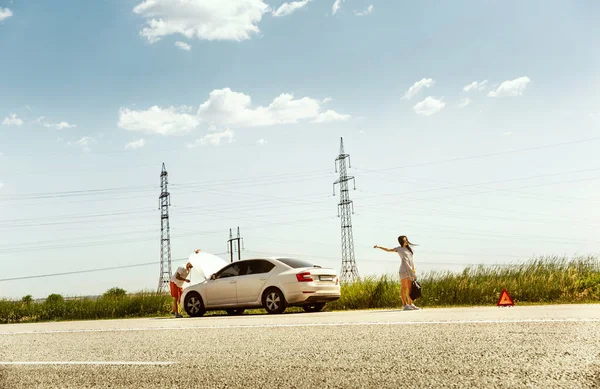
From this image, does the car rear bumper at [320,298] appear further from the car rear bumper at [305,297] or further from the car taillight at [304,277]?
the car taillight at [304,277]

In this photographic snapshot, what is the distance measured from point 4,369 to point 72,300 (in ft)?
71.1

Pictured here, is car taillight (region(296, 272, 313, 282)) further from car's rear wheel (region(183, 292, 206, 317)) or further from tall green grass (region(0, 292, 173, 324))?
tall green grass (region(0, 292, 173, 324))

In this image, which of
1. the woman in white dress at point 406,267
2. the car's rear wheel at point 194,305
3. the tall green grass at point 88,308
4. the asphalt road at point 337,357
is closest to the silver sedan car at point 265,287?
the car's rear wheel at point 194,305

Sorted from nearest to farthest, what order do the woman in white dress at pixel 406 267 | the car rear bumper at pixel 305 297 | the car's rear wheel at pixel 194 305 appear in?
the woman in white dress at pixel 406 267
the car rear bumper at pixel 305 297
the car's rear wheel at pixel 194 305

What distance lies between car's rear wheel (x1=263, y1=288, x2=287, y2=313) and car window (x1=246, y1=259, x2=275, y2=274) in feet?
2.16

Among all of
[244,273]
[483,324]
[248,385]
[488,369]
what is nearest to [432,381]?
[488,369]

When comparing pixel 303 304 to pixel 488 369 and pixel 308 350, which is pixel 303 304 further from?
pixel 488 369

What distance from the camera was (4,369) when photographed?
25.9ft

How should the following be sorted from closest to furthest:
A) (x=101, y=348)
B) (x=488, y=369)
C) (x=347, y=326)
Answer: (x=488, y=369)
(x=101, y=348)
(x=347, y=326)

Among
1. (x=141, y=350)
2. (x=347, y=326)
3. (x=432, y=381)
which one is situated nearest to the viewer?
(x=432, y=381)

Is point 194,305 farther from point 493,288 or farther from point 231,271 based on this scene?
point 493,288

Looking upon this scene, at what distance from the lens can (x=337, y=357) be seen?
7.08 meters

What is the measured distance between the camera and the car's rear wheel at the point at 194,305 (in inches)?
762

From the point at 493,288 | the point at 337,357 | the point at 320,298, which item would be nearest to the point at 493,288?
the point at 493,288
